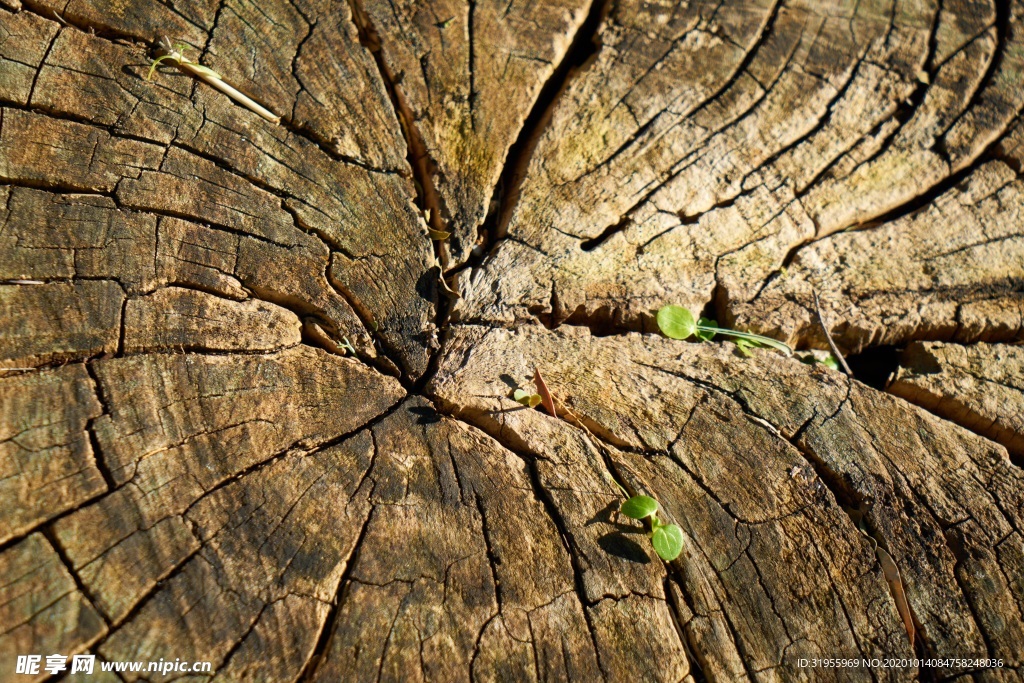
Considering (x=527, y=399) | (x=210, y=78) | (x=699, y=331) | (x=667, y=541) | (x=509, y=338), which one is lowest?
(x=667, y=541)

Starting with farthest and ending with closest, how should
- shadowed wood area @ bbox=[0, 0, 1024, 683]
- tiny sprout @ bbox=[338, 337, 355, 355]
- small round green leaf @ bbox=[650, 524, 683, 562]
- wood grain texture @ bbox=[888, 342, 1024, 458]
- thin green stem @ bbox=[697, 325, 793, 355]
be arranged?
thin green stem @ bbox=[697, 325, 793, 355] < wood grain texture @ bbox=[888, 342, 1024, 458] < tiny sprout @ bbox=[338, 337, 355, 355] < small round green leaf @ bbox=[650, 524, 683, 562] < shadowed wood area @ bbox=[0, 0, 1024, 683]

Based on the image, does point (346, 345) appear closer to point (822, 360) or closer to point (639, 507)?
point (639, 507)

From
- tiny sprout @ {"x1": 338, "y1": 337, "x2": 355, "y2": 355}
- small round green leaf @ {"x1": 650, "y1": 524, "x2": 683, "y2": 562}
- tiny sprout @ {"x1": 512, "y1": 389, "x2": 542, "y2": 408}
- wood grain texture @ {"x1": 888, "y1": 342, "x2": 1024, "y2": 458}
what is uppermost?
wood grain texture @ {"x1": 888, "y1": 342, "x2": 1024, "y2": 458}

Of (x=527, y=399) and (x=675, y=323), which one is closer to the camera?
(x=527, y=399)

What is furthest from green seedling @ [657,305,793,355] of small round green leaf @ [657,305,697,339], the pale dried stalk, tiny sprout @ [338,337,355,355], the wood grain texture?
the pale dried stalk

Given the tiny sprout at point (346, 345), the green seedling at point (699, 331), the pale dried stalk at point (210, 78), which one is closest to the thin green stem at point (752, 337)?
the green seedling at point (699, 331)

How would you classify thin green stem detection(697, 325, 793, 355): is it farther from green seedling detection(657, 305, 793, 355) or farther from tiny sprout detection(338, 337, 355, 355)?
tiny sprout detection(338, 337, 355, 355)

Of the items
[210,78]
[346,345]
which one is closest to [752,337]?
[346,345]
